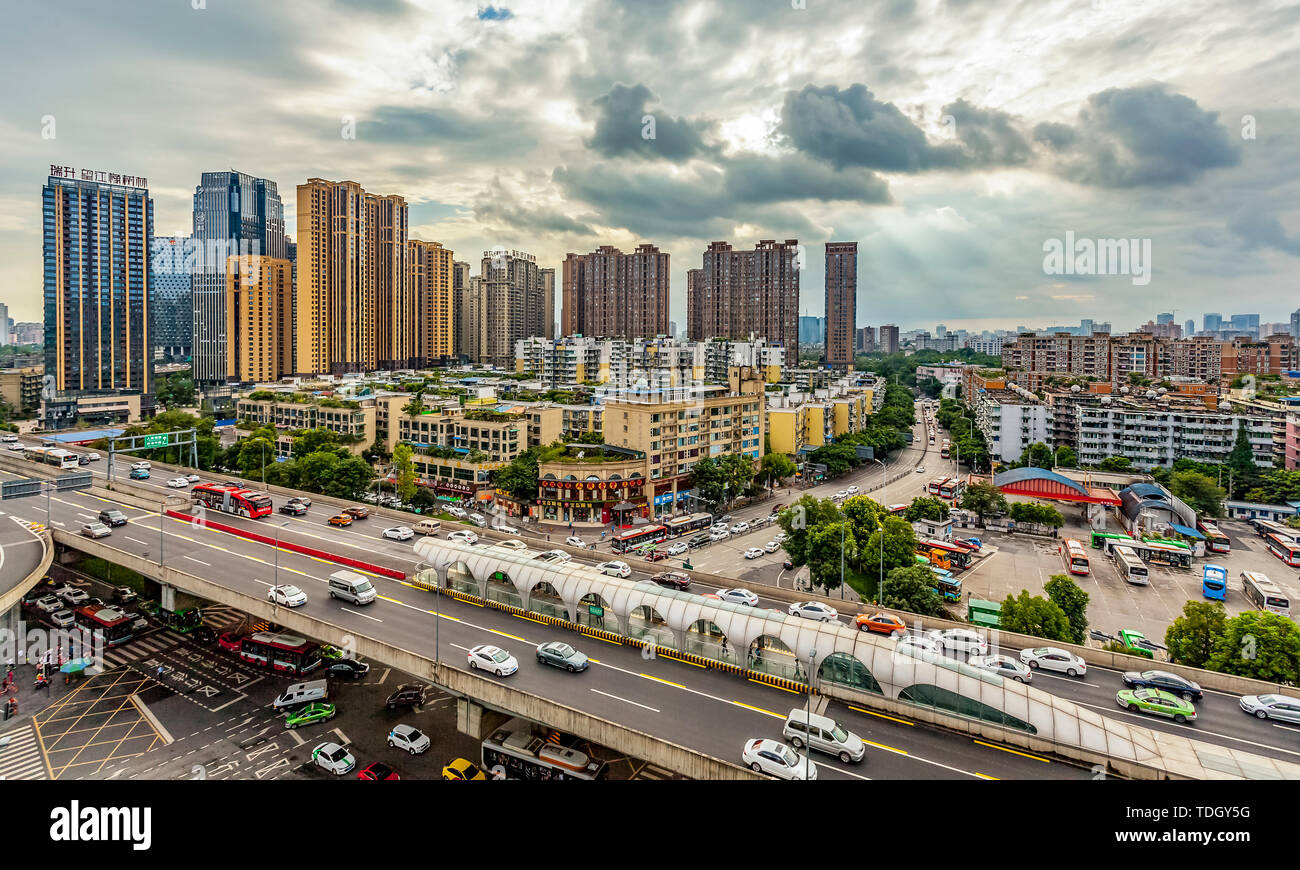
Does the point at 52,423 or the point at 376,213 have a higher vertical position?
the point at 376,213

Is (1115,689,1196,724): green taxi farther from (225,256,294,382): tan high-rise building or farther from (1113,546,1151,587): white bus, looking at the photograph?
(225,256,294,382): tan high-rise building

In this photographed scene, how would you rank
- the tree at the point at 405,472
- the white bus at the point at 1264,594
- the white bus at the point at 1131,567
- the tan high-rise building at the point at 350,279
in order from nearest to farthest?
the white bus at the point at 1264,594 < the white bus at the point at 1131,567 < the tree at the point at 405,472 < the tan high-rise building at the point at 350,279

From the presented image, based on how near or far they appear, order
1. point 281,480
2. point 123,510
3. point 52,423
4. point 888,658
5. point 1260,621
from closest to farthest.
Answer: point 888,658 → point 1260,621 → point 123,510 → point 281,480 → point 52,423

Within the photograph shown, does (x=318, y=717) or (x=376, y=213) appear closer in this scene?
(x=318, y=717)

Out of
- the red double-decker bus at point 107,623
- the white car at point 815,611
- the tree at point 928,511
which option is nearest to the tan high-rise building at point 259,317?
the red double-decker bus at point 107,623

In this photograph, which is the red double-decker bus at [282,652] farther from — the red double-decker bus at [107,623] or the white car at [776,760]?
the white car at [776,760]

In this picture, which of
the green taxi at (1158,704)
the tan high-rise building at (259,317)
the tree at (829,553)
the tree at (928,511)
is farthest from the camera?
the tan high-rise building at (259,317)

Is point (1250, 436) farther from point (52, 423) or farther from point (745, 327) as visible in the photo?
point (52, 423)
